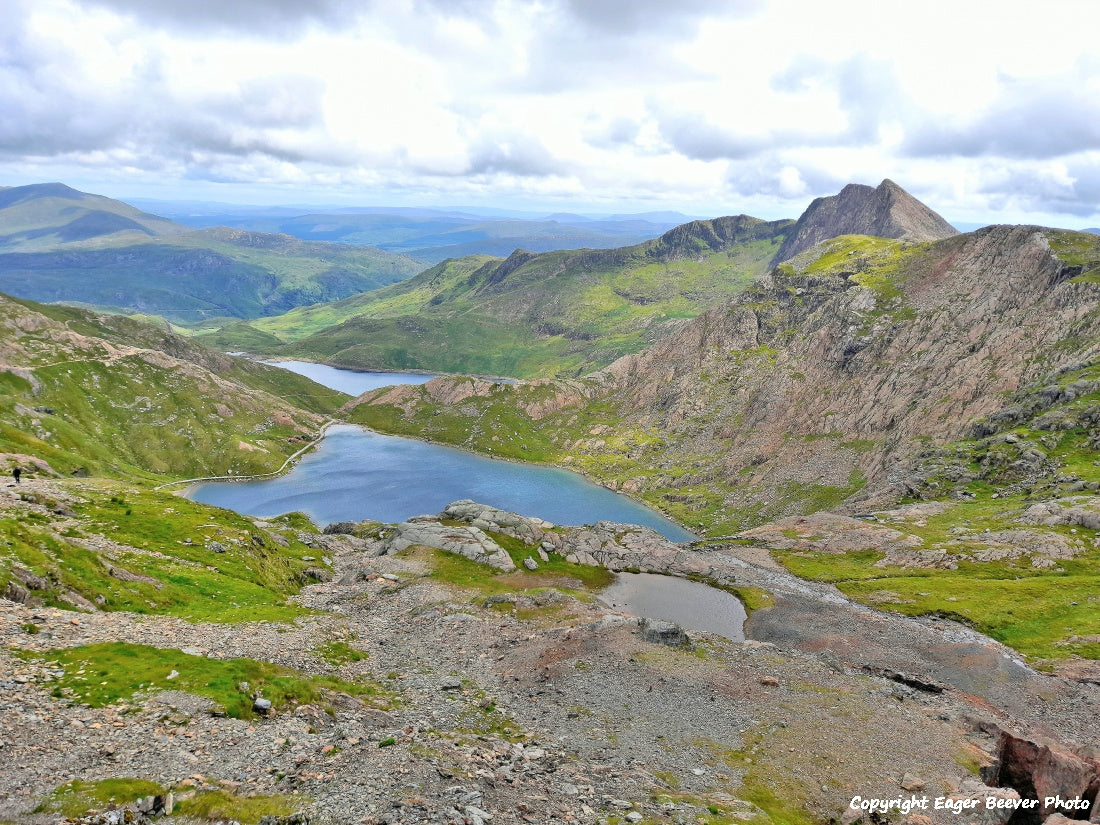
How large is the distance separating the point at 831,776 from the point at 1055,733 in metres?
35.6

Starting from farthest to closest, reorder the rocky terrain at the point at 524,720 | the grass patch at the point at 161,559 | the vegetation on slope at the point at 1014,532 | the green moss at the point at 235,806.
Result: the vegetation on slope at the point at 1014,532, the grass patch at the point at 161,559, the rocky terrain at the point at 524,720, the green moss at the point at 235,806

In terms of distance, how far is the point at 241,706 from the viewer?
35.9 meters

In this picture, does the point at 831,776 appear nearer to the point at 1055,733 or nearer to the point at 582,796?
the point at 582,796

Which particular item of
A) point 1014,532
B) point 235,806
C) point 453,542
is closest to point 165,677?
point 235,806

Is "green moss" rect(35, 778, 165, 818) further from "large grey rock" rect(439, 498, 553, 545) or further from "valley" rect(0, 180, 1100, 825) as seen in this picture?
"large grey rock" rect(439, 498, 553, 545)

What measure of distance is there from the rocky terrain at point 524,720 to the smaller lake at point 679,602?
13.1 metres

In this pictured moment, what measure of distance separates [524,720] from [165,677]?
26548 millimetres

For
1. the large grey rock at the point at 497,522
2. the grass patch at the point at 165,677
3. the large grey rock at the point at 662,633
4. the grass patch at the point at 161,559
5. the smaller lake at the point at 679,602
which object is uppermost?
the grass patch at the point at 165,677

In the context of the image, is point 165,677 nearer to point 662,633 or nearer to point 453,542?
point 662,633

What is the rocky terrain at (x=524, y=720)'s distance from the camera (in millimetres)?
28672

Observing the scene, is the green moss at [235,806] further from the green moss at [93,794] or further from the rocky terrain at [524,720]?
the green moss at [93,794]

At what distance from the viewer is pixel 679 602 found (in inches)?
4279

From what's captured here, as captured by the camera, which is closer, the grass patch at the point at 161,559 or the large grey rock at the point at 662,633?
the grass patch at the point at 161,559

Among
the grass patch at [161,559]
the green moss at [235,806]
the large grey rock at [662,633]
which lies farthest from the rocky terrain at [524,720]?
the grass patch at [161,559]
